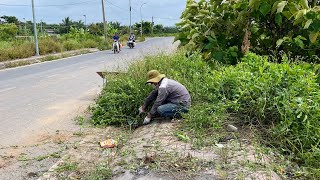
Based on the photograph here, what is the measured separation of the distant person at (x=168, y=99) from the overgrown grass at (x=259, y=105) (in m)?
0.19

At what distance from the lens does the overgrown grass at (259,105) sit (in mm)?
3984

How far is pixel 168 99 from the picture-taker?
5.77 metres

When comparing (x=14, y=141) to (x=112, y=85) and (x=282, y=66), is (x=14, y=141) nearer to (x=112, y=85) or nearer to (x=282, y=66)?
(x=112, y=85)

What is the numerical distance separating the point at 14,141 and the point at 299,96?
409cm

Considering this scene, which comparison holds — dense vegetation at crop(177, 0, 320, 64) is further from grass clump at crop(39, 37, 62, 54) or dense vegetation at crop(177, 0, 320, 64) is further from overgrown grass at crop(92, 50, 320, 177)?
grass clump at crop(39, 37, 62, 54)

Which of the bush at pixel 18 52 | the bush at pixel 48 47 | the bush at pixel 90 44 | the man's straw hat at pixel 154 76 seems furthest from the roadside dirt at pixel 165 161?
the bush at pixel 90 44

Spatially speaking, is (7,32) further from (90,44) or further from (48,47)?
(48,47)

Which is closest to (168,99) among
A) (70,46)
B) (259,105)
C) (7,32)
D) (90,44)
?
(259,105)

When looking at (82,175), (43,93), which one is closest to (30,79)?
(43,93)

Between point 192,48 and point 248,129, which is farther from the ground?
point 192,48

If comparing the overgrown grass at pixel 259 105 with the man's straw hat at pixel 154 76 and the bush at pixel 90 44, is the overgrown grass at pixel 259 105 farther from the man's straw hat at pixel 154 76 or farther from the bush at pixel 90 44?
the bush at pixel 90 44

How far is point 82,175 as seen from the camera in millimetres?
4008

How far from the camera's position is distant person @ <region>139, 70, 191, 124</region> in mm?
5559

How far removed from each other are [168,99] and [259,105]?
1.70m
